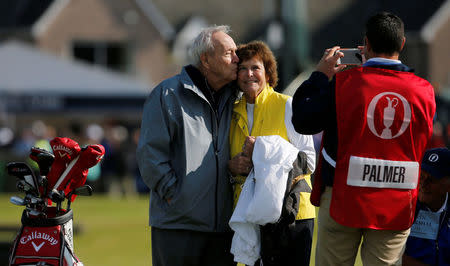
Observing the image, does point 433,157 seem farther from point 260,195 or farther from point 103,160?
point 103,160

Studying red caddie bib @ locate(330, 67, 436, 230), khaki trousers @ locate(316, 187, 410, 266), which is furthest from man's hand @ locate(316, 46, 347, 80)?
khaki trousers @ locate(316, 187, 410, 266)

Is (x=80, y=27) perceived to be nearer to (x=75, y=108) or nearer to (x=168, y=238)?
(x=75, y=108)

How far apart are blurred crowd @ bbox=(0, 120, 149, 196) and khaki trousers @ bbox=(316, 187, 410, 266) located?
Result: 46.0ft

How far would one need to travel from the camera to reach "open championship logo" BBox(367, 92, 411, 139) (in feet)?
12.4

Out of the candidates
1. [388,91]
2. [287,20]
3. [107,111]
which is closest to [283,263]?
[388,91]

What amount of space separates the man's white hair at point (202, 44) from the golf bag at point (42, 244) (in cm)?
130

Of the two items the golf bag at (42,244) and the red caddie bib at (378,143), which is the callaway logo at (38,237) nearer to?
the golf bag at (42,244)

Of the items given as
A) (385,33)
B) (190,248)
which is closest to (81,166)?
(190,248)

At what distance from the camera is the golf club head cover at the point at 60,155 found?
480cm

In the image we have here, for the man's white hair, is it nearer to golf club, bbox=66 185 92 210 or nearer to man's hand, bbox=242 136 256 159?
man's hand, bbox=242 136 256 159

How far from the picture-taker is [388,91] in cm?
380

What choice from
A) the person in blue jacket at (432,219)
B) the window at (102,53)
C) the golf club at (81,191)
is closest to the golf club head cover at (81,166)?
the golf club at (81,191)

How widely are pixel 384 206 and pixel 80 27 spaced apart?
2705 centimetres

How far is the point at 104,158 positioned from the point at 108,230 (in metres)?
6.41
